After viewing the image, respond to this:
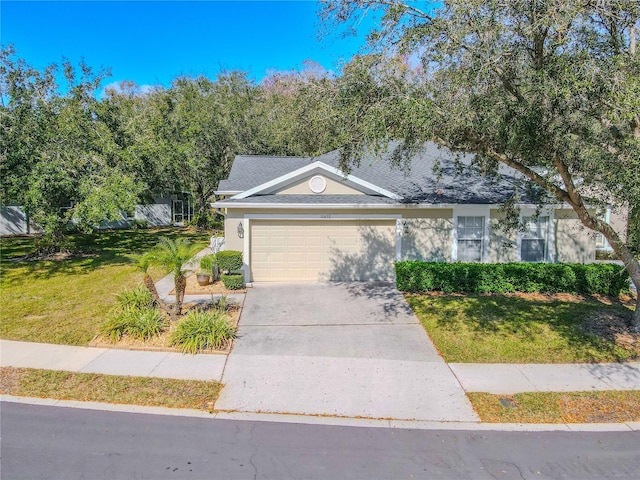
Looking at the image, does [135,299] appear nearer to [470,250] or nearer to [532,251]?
[470,250]

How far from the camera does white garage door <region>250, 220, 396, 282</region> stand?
44.6ft

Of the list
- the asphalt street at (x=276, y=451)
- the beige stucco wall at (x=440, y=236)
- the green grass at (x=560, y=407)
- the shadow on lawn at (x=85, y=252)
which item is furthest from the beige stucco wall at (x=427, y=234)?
the asphalt street at (x=276, y=451)

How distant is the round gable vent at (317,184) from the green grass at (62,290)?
5.92m

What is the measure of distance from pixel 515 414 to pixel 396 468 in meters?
2.30

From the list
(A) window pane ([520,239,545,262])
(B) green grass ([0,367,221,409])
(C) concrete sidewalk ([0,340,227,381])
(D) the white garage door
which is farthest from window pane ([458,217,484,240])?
(B) green grass ([0,367,221,409])

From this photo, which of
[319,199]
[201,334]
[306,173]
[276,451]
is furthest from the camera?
[306,173]

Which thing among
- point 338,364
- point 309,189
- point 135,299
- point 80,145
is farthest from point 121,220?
point 338,364

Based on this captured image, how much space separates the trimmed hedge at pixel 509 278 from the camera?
1231 centimetres

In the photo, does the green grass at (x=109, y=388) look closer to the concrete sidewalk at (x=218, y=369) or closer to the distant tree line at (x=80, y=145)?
the concrete sidewalk at (x=218, y=369)

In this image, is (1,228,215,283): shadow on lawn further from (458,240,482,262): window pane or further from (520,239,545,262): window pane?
(520,239,545,262): window pane

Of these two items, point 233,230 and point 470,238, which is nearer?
point 233,230

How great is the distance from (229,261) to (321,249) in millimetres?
2994

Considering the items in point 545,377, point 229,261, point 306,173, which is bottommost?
point 545,377

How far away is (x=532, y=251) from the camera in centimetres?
1437
